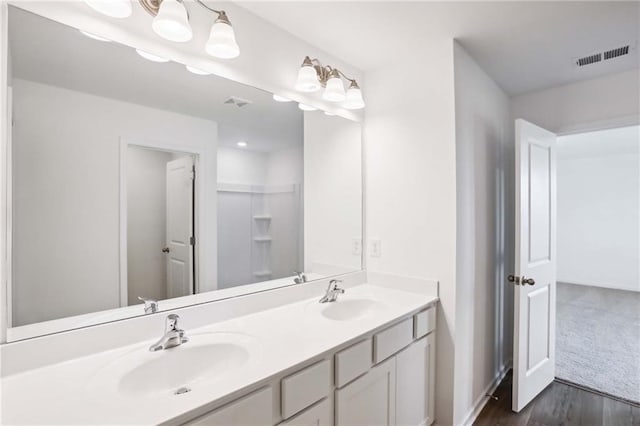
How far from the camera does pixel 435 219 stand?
1.86 m

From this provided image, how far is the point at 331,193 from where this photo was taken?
214 centimetres

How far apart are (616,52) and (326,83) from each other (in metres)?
1.87

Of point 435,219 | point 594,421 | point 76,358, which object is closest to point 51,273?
point 76,358

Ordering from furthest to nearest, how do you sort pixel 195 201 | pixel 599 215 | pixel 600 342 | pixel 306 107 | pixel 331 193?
pixel 599 215 → pixel 600 342 → pixel 331 193 → pixel 306 107 → pixel 195 201

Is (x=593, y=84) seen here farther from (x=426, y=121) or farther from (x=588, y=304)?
(x=588, y=304)

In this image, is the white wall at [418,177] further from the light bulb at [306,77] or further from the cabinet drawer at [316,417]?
the cabinet drawer at [316,417]

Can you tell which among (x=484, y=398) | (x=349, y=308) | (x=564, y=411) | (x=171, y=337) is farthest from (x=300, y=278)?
(x=564, y=411)

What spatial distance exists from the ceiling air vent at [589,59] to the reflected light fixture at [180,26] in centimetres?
227

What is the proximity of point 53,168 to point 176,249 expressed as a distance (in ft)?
1.78

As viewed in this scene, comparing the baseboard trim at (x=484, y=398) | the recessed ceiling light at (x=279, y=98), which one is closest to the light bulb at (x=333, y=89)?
the recessed ceiling light at (x=279, y=98)

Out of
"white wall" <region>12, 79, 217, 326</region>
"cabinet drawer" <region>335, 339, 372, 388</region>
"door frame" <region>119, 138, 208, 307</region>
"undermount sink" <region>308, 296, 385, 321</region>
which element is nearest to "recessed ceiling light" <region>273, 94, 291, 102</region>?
"door frame" <region>119, 138, 208, 307</region>

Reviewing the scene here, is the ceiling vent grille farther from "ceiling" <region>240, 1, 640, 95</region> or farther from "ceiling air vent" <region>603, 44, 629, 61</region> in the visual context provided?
"ceiling air vent" <region>603, 44, 629, 61</region>

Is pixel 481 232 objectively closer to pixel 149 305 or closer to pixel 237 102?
pixel 237 102

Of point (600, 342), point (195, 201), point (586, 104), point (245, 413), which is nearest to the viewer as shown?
point (245, 413)
